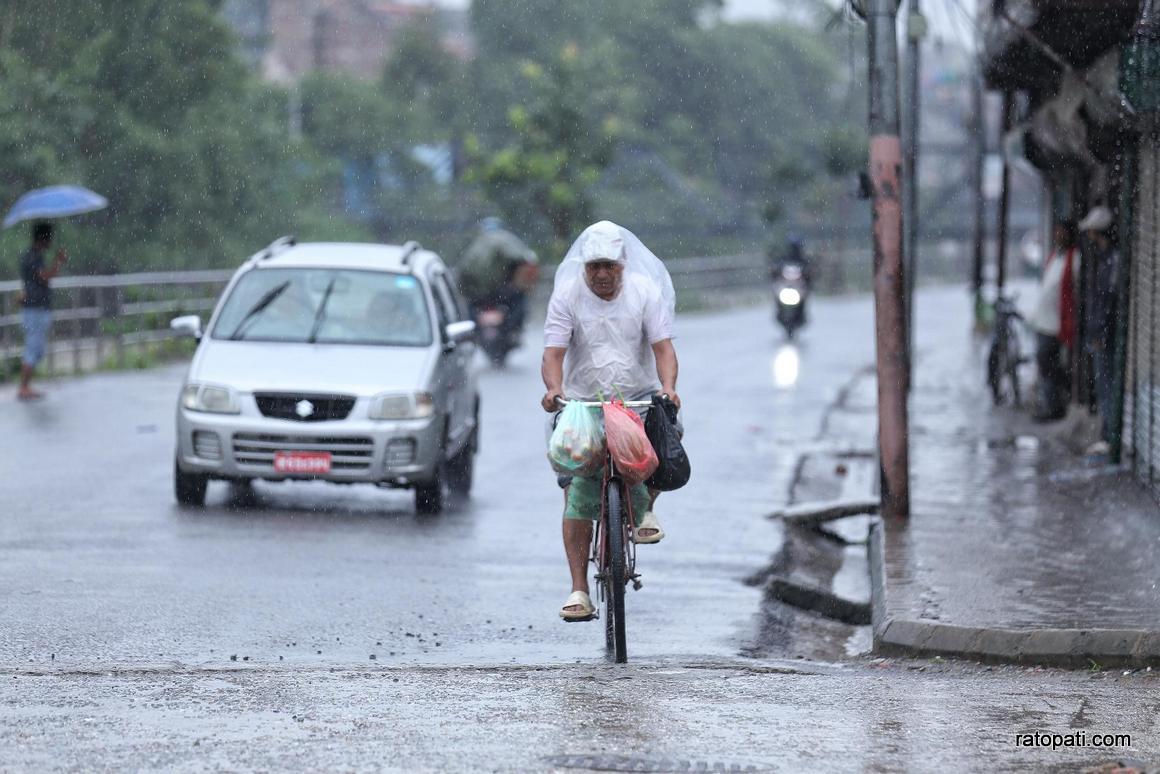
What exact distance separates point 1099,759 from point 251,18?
101671mm

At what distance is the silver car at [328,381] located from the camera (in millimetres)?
12688

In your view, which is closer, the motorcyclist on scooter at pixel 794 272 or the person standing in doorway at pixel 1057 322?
the person standing in doorway at pixel 1057 322

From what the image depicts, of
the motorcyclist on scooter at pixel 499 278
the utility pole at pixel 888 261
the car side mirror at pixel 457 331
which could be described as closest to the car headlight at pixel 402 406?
the car side mirror at pixel 457 331

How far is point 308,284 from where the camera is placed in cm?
1389

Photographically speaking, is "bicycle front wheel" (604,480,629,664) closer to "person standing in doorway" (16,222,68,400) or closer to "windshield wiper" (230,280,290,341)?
"windshield wiper" (230,280,290,341)

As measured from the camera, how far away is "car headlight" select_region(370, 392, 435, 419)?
12766 mm

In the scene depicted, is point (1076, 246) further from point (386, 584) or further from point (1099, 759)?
point (1099, 759)

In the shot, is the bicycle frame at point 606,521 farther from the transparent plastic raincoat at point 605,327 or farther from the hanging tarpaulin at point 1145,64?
the hanging tarpaulin at point 1145,64

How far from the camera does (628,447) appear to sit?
26.2 feet

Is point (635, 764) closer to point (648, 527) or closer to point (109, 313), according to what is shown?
point (648, 527)

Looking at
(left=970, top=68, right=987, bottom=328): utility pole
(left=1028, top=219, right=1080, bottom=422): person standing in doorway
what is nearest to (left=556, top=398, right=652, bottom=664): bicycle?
(left=1028, top=219, right=1080, bottom=422): person standing in doorway

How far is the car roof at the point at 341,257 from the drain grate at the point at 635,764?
845 cm

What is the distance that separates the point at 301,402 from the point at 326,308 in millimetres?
1207

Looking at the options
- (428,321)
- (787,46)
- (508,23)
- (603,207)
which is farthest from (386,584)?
(787,46)
